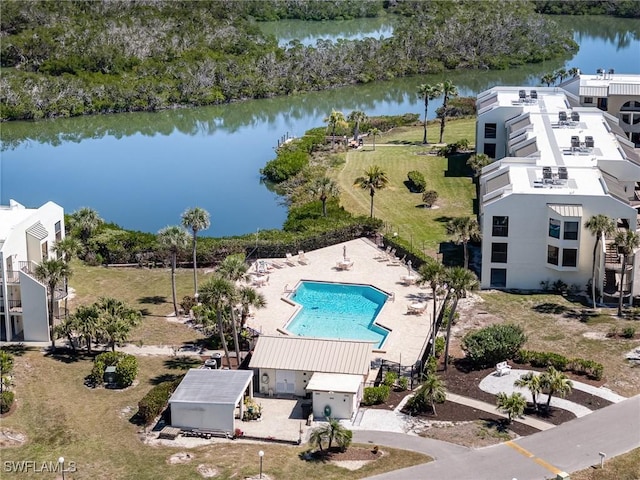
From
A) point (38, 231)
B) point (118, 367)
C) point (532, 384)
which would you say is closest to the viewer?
point (532, 384)

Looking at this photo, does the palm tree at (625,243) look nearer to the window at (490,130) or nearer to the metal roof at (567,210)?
the metal roof at (567,210)

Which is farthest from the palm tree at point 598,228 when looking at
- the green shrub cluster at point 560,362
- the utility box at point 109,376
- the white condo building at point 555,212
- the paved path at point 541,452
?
the utility box at point 109,376

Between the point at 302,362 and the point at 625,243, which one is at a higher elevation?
the point at 625,243

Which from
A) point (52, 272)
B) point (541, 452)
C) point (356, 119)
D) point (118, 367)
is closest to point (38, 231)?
point (52, 272)

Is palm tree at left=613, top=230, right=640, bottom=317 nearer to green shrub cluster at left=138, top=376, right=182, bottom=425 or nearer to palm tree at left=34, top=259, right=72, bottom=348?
green shrub cluster at left=138, top=376, right=182, bottom=425

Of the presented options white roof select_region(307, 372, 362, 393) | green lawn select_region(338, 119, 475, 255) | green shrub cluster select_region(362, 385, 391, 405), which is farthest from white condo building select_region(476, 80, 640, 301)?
white roof select_region(307, 372, 362, 393)

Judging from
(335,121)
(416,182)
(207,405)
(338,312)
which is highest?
(335,121)

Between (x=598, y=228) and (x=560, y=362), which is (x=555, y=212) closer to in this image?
(x=598, y=228)

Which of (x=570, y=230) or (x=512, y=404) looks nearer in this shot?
(x=512, y=404)
